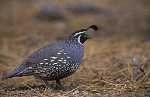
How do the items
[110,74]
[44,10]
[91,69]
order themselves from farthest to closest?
[44,10]
[91,69]
[110,74]

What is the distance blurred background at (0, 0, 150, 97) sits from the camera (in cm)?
631

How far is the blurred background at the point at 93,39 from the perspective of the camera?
631 cm

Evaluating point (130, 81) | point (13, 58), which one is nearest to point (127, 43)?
point (13, 58)

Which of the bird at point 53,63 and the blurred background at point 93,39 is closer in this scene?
the bird at point 53,63

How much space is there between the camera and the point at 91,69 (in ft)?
24.4

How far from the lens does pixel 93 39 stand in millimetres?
10086

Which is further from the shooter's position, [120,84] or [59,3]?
[59,3]

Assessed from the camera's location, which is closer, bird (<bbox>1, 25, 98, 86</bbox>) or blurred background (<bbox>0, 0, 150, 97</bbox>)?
bird (<bbox>1, 25, 98, 86</bbox>)

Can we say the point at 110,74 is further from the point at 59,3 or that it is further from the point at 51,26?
the point at 59,3

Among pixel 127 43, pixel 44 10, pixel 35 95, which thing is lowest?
pixel 35 95

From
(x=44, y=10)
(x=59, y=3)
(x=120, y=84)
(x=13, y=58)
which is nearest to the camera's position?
(x=120, y=84)

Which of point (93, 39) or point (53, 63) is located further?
point (93, 39)

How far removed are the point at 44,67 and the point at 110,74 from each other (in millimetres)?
1215

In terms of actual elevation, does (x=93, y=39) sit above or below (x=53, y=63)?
above
